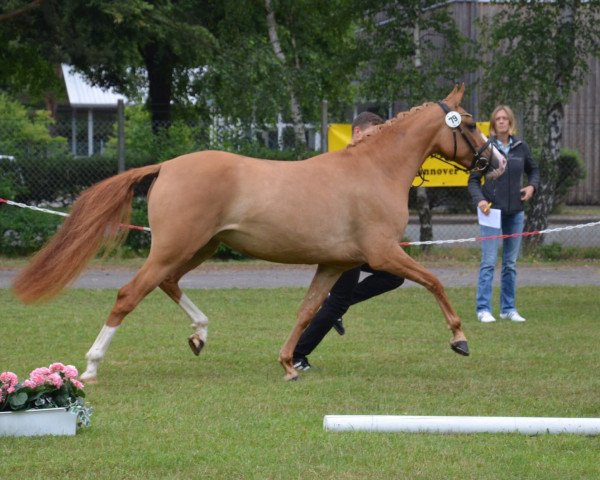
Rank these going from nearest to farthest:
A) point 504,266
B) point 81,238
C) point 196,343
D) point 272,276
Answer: point 81,238, point 196,343, point 504,266, point 272,276

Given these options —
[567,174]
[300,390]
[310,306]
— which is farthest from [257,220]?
[567,174]

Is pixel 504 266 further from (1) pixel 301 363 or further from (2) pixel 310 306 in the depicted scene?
(2) pixel 310 306

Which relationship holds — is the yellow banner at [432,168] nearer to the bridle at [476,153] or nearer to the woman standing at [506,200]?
the woman standing at [506,200]

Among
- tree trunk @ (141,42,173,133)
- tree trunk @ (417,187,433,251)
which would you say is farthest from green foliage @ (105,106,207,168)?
tree trunk @ (417,187,433,251)

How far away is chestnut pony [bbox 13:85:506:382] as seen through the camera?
325 inches

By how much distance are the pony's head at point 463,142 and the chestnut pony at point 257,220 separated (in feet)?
1.14

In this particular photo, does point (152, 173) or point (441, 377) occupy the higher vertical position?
point (152, 173)

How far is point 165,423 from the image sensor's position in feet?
22.1

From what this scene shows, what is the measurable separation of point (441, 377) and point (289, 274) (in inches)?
326

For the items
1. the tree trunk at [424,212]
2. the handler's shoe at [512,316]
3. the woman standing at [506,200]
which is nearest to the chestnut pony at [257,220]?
the woman standing at [506,200]

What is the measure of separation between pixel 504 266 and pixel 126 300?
5248 mm

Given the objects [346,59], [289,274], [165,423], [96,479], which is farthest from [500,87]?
[96,479]

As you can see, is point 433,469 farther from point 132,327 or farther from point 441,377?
point 132,327

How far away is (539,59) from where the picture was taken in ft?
57.3
